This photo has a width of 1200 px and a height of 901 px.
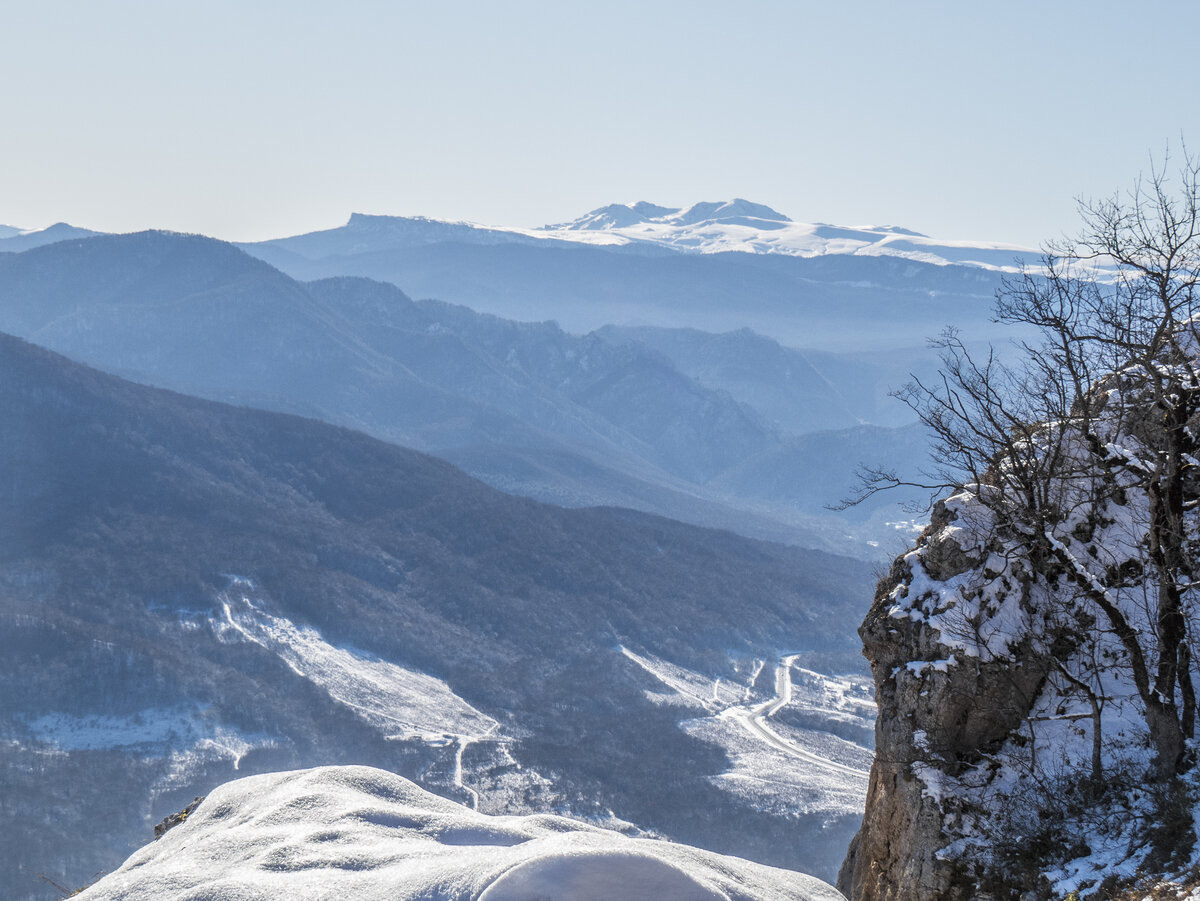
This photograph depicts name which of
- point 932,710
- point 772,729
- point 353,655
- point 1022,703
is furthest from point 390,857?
point 353,655

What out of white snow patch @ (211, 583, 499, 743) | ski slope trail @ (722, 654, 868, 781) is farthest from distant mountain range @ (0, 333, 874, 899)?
ski slope trail @ (722, 654, 868, 781)

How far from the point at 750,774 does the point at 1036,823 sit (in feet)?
323

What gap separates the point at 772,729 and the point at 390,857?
394ft

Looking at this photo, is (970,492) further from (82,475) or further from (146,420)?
(146,420)

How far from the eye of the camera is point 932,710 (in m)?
24.2

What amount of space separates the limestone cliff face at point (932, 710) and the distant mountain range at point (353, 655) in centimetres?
7331

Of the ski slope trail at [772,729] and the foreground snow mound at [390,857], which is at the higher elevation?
the foreground snow mound at [390,857]

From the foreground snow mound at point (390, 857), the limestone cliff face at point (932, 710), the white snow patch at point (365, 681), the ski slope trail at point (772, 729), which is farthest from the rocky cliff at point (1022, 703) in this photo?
the white snow patch at point (365, 681)

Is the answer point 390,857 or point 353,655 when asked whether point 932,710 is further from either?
point 353,655

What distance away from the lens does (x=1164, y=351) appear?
83.4 feet

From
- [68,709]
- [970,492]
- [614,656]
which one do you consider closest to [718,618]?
[614,656]

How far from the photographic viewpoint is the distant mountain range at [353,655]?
345ft

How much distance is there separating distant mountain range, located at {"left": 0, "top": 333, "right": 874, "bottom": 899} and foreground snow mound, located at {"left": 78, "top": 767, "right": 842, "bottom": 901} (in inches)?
2946

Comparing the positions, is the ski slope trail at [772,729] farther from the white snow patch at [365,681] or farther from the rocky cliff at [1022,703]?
the rocky cliff at [1022,703]
